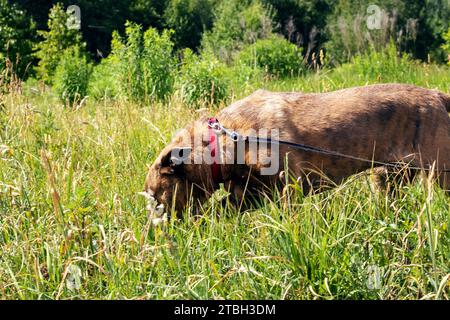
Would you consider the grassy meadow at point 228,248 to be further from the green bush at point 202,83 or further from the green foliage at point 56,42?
the green foliage at point 56,42


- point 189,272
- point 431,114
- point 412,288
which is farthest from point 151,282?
point 431,114

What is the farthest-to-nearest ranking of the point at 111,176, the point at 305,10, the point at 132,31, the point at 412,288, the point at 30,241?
the point at 305,10, the point at 132,31, the point at 111,176, the point at 30,241, the point at 412,288

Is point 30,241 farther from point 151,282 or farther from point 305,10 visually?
point 305,10

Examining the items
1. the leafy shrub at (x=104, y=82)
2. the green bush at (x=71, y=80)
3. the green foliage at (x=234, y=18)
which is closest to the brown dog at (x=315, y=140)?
the leafy shrub at (x=104, y=82)

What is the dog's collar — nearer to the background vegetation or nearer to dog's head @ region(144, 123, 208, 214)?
dog's head @ region(144, 123, 208, 214)

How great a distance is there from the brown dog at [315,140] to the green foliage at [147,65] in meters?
4.87

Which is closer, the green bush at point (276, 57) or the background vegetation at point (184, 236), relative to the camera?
the background vegetation at point (184, 236)

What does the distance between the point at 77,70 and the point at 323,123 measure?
8.86m

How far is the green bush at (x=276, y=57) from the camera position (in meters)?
11.8

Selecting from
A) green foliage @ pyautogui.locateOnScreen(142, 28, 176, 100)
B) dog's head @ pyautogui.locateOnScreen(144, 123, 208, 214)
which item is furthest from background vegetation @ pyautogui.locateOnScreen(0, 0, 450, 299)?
green foliage @ pyautogui.locateOnScreen(142, 28, 176, 100)

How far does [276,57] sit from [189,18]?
3475 cm

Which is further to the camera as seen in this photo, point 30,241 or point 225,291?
point 30,241

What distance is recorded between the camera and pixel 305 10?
41.1 m

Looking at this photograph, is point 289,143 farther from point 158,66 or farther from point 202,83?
point 158,66
